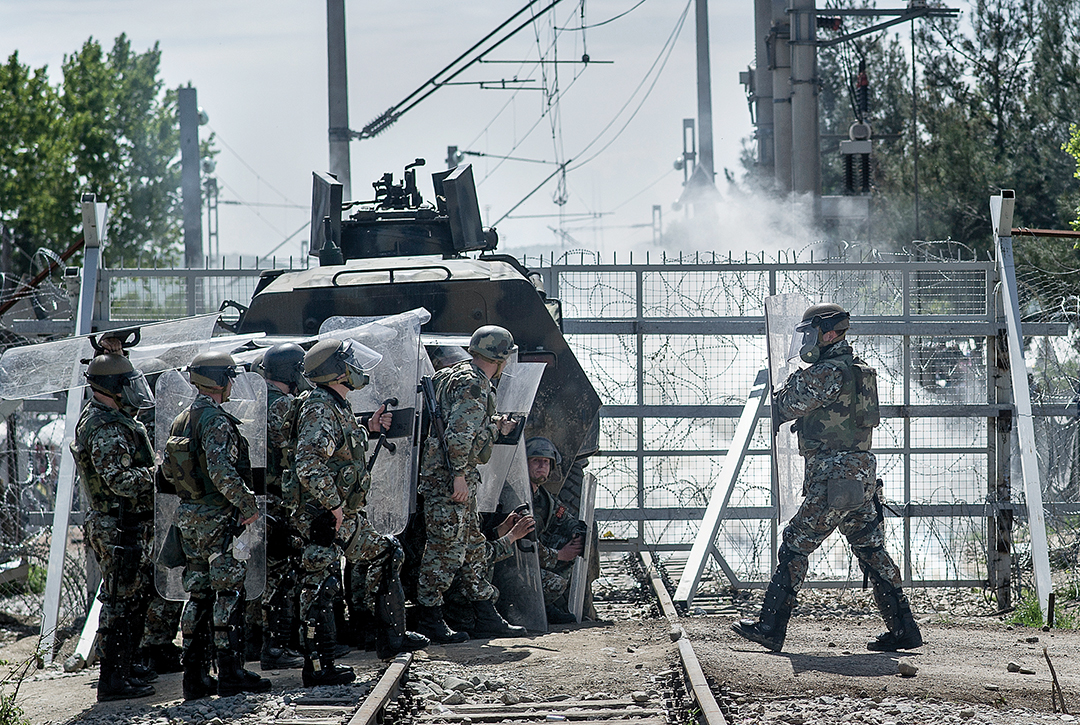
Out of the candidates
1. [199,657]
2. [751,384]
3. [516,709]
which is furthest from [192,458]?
[751,384]

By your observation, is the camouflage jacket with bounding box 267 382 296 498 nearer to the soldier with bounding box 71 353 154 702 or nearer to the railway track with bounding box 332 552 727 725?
the soldier with bounding box 71 353 154 702

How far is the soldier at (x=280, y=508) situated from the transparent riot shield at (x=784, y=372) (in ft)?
10.2

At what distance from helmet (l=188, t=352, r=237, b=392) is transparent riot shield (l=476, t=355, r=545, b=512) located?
2.11 m

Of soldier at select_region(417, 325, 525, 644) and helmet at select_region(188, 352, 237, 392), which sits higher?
helmet at select_region(188, 352, 237, 392)

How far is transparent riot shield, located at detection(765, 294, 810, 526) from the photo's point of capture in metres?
8.15

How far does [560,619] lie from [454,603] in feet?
3.12

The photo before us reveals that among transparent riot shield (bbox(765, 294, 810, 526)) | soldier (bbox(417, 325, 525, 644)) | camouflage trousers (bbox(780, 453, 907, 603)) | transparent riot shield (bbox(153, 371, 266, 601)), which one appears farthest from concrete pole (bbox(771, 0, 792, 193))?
transparent riot shield (bbox(153, 371, 266, 601))

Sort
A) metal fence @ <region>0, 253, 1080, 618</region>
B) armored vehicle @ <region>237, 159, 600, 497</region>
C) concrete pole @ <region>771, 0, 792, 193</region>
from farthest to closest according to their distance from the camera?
concrete pole @ <region>771, 0, 792, 193</region>
metal fence @ <region>0, 253, 1080, 618</region>
armored vehicle @ <region>237, 159, 600, 497</region>

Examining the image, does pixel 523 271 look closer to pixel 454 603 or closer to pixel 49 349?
pixel 454 603

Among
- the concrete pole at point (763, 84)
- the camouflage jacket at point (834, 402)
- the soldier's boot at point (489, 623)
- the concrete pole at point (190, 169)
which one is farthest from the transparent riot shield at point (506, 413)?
the concrete pole at point (763, 84)

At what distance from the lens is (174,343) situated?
7.92 metres

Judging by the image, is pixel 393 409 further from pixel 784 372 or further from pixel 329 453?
pixel 784 372

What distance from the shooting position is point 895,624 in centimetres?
753

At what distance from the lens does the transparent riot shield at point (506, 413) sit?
26.9 feet
